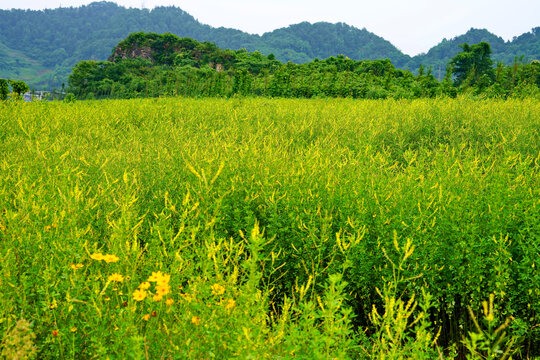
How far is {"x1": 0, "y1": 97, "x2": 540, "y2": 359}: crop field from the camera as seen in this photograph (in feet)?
5.67

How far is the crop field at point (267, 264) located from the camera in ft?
5.67

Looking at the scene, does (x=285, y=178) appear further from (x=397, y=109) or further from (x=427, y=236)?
(x=397, y=109)

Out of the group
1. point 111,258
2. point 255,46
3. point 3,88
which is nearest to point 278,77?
point 3,88

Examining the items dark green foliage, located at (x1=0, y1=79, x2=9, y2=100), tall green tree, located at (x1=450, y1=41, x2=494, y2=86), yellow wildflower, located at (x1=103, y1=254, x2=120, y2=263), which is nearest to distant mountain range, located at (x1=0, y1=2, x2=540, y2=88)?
tall green tree, located at (x1=450, y1=41, x2=494, y2=86)

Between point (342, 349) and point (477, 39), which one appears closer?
point (342, 349)

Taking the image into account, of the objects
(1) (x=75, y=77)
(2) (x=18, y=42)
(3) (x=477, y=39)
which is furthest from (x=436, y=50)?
(2) (x=18, y=42)

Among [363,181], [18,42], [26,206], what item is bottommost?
[26,206]

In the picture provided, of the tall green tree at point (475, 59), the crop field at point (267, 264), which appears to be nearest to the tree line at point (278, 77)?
the tall green tree at point (475, 59)

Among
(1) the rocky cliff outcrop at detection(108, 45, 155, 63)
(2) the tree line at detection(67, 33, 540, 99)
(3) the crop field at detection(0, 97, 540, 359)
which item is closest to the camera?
(3) the crop field at detection(0, 97, 540, 359)

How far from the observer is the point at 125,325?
1.69 metres

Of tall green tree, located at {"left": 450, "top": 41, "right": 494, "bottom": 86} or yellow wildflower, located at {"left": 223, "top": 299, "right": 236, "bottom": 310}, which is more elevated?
tall green tree, located at {"left": 450, "top": 41, "right": 494, "bottom": 86}

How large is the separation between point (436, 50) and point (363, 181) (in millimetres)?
140764

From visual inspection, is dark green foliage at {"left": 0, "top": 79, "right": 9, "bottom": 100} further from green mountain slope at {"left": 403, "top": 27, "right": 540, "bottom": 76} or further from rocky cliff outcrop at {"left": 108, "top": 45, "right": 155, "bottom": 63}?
green mountain slope at {"left": 403, "top": 27, "right": 540, "bottom": 76}

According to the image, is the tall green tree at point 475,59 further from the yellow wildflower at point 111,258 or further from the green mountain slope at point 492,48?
the green mountain slope at point 492,48
